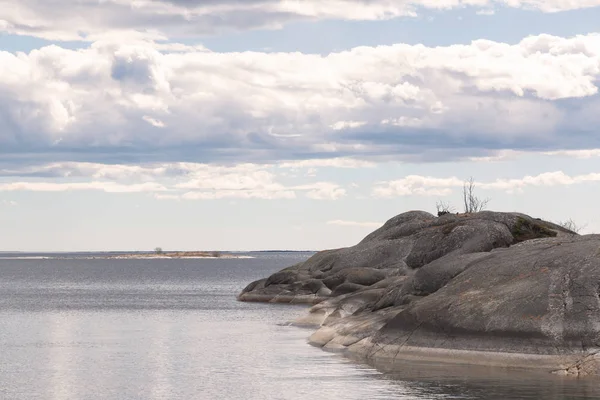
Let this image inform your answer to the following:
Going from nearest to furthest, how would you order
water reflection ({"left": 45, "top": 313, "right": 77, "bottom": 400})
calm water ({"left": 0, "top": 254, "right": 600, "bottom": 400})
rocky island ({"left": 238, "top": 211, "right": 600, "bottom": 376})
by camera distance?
calm water ({"left": 0, "top": 254, "right": 600, "bottom": 400}) → rocky island ({"left": 238, "top": 211, "right": 600, "bottom": 376}) → water reflection ({"left": 45, "top": 313, "right": 77, "bottom": 400})

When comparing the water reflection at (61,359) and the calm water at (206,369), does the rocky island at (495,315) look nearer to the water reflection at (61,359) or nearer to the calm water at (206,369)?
the calm water at (206,369)

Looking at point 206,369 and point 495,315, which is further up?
point 495,315

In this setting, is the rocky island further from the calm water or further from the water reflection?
the water reflection

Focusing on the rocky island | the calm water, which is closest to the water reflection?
the calm water

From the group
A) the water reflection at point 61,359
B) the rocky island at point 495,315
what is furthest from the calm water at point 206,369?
the rocky island at point 495,315

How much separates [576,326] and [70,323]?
3951 centimetres

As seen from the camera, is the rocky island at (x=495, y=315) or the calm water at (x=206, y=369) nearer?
the calm water at (x=206, y=369)

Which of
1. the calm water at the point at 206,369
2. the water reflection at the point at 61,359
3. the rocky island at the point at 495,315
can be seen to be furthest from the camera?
the water reflection at the point at 61,359

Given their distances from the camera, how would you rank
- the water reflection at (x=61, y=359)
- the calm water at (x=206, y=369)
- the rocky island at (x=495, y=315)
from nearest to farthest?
the calm water at (x=206, y=369)
the rocky island at (x=495, y=315)
the water reflection at (x=61, y=359)

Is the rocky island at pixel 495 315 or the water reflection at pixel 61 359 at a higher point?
the rocky island at pixel 495 315

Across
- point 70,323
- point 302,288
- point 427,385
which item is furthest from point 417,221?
point 427,385

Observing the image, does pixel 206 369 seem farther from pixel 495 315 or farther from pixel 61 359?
pixel 495 315

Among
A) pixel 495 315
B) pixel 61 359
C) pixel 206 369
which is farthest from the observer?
pixel 61 359

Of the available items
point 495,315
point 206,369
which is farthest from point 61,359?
point 495,315
